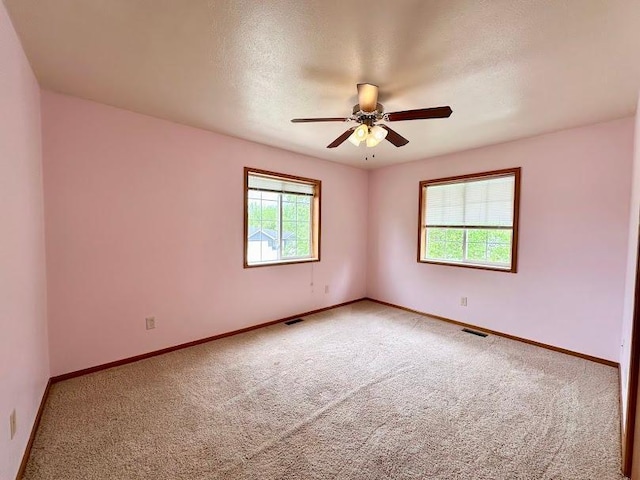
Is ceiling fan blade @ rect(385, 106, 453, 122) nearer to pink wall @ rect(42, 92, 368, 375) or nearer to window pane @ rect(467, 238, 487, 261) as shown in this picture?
pink wall @ rect(42, 92, 368, 375)

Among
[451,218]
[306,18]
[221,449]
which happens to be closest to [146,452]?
[221,449]

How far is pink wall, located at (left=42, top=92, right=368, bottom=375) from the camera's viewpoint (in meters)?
2.44

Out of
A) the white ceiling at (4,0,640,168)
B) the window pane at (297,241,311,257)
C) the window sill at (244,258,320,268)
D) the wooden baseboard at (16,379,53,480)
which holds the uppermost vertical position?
the white ceiling at (4,0,640,168)

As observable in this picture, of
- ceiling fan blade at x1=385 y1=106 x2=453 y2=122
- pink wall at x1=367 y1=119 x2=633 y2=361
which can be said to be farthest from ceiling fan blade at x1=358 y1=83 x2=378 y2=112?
pink wall at x1=367 y1=119 x2=633 y2=361

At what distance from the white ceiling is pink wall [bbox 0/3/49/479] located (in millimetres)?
233

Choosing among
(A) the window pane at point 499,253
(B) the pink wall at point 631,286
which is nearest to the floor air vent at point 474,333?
(A) the window pane at point 499,253

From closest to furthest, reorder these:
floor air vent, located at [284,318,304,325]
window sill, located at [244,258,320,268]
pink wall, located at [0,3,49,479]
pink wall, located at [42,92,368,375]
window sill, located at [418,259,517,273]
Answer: pink wall, located at [0,3,49,479]
pink wall, located at [42,92,368,375]
window sill, located at [418,259,517,273]
window sill, located at [244,258,320,268]
floor air vent, located at [284,318,304,325]

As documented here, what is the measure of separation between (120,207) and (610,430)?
4.26 metres

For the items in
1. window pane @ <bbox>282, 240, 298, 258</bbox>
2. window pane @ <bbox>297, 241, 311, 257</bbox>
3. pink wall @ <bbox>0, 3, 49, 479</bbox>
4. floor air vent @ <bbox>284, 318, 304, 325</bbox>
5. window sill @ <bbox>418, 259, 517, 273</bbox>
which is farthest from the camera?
window pane @ <bbox>297, 241, 311, 257</bbox>

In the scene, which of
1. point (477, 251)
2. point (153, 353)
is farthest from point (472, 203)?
point (153, 353)

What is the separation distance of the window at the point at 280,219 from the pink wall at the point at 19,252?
1923mm

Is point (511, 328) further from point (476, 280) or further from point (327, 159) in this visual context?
point (327, 159)

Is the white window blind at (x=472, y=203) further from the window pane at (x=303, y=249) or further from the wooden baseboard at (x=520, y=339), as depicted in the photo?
the window pane at (x=303, y=249)

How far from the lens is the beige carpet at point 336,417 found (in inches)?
63.6
